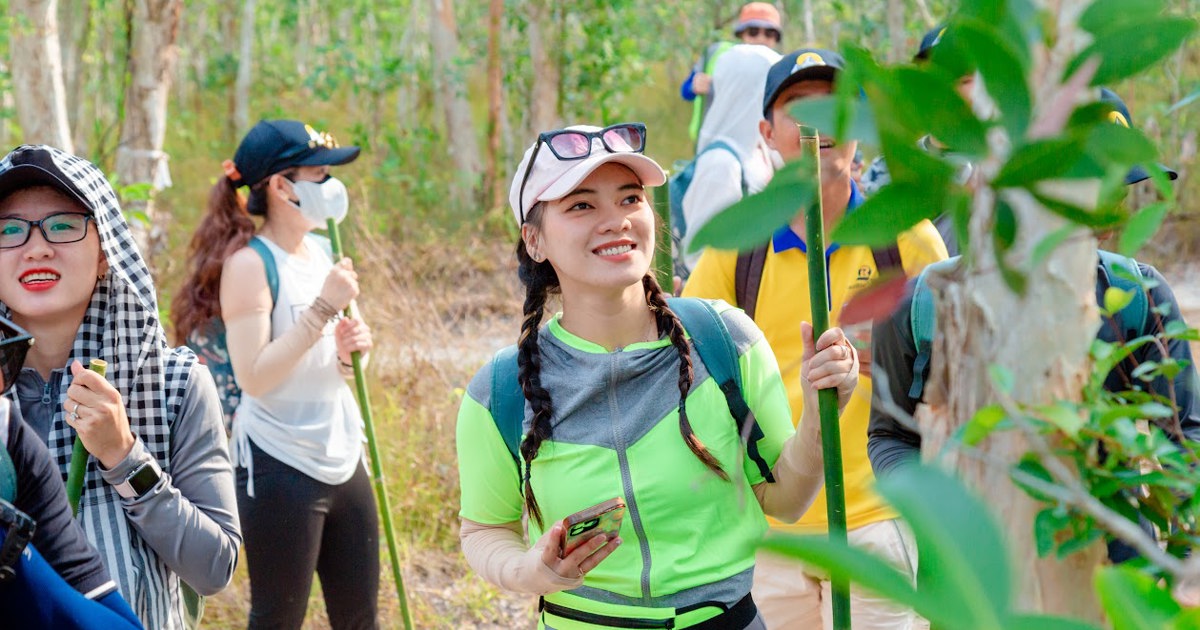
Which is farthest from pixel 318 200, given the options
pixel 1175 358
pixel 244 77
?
pixel 244 77

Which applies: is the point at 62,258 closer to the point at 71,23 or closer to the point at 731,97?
the point at 731,97

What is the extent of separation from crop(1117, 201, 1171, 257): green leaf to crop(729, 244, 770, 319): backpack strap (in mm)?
2096

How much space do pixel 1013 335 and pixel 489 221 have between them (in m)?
10.9

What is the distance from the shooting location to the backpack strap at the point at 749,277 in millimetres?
2840

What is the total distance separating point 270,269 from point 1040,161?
299 cm

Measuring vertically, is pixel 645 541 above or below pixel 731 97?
below

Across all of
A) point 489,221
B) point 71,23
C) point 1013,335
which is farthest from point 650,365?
point 71,23

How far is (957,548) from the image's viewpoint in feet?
1.70

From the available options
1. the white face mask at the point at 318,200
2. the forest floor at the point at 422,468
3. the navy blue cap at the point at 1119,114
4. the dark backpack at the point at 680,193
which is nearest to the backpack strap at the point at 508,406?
the navy blue cap at the point at 1119,114

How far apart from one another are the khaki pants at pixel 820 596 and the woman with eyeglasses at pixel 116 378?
1214 mm

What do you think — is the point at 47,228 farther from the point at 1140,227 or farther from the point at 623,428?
the point at 1140,227

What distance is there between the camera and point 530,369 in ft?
7.08

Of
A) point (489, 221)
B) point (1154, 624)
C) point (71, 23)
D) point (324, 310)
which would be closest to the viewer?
point (1154, 624)

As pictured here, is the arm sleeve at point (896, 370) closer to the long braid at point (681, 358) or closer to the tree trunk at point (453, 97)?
the long braid at point (681, 358)
